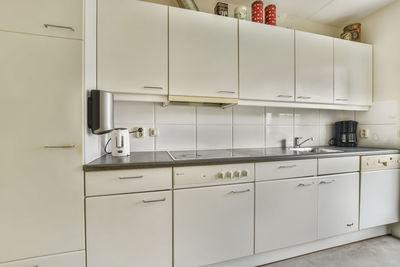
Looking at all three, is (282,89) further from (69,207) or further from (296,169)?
(69,207)

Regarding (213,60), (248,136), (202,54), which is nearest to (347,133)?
(248,136)

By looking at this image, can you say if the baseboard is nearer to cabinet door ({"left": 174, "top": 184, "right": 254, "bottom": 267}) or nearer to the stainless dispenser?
cabinet door ({"left": 174, "top": 184, "right": 254, "bottom": 267})

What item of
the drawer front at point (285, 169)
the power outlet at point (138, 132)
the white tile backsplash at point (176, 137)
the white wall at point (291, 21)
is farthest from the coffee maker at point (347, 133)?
the power outlet at point (138, 132)

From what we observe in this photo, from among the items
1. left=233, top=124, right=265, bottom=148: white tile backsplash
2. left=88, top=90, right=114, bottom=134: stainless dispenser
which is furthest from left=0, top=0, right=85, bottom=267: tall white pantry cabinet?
left=233, top=124, right=265, bottom=148: white tile backsplash

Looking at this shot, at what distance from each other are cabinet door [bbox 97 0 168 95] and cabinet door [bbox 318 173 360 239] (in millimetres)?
1679

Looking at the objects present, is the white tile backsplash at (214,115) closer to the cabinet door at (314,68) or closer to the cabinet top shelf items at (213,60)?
the cabinet top shelf items at (213,60)

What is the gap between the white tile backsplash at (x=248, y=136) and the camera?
81.0 inches

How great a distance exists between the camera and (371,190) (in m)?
1.88

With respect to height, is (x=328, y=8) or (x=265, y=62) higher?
(x=328, y=8)

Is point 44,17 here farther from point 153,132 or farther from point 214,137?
point 214,137

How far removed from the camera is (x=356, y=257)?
168 cm

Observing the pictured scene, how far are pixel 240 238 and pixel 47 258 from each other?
123cm

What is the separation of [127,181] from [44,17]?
1043mm

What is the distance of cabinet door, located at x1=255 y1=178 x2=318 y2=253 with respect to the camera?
1480 mm
